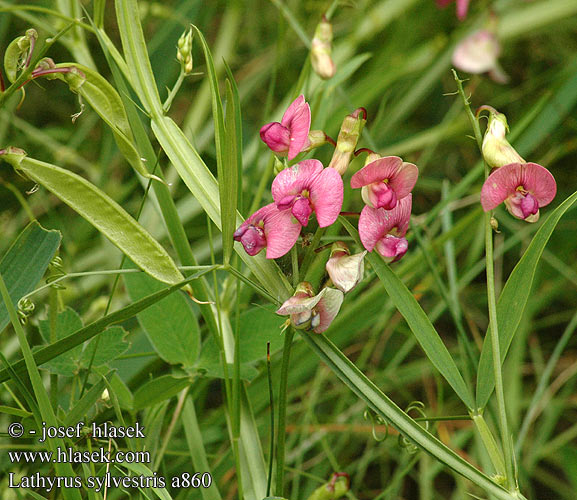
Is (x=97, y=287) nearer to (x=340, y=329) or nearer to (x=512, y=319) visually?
(x=340, y=329)

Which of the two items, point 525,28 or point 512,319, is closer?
point 512,319

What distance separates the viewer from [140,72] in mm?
664

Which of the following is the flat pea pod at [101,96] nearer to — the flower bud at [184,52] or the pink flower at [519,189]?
the flower bud at [184,52]

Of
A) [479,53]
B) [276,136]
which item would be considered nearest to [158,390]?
[276,136]

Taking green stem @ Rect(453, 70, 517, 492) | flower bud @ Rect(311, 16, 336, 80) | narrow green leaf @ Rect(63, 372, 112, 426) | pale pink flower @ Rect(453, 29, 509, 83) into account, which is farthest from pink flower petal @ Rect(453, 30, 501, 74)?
narrow green leaf @ Rect(63, 372, 112, 426)


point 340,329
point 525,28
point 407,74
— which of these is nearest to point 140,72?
point 340,329

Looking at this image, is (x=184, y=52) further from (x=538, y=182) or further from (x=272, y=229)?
(x=538, y=182)

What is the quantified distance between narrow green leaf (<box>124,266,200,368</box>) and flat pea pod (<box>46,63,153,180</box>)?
0.51ft

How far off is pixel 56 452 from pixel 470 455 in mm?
773

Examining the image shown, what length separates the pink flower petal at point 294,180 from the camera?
0.51m

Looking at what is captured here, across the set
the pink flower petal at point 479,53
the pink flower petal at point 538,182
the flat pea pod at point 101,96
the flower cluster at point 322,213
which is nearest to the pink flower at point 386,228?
the flower cluster at point 322,213

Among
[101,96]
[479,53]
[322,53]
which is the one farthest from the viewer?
[479,53]

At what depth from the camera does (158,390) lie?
2.06 ft

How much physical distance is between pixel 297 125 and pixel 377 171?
3.3 inches
